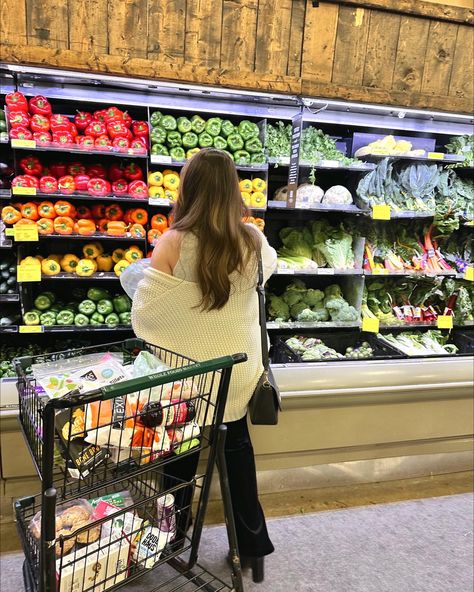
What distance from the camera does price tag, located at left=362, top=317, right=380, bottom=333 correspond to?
2.95 m

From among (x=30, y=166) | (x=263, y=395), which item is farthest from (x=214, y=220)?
(x=30, y=166)

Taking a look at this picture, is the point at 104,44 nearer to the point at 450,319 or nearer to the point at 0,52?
the point at 0,52

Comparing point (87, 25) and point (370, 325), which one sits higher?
point (87, 25)

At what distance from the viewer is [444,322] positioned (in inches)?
123

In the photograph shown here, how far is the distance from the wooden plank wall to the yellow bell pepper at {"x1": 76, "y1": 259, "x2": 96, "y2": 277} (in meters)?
1.06

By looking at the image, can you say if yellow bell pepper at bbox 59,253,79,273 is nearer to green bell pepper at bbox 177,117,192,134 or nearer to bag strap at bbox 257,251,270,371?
green bell pepper at bbox 177,117,192,134

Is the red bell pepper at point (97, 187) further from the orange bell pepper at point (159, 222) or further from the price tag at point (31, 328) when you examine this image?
the price tag at point (31, 328)

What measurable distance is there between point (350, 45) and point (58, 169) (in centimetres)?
182

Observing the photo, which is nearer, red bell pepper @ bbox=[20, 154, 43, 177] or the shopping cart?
the shopping cart

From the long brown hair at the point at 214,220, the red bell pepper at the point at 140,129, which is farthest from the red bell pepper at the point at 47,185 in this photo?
the long brown hair at the point at 214,220

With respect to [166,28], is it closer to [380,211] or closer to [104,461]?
[380,211]

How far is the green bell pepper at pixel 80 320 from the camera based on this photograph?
2675 mm

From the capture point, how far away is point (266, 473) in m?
2.50

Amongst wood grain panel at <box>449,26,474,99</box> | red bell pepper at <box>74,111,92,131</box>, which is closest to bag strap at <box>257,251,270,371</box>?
red bell pepper at <box>74,111,92,131</box>
